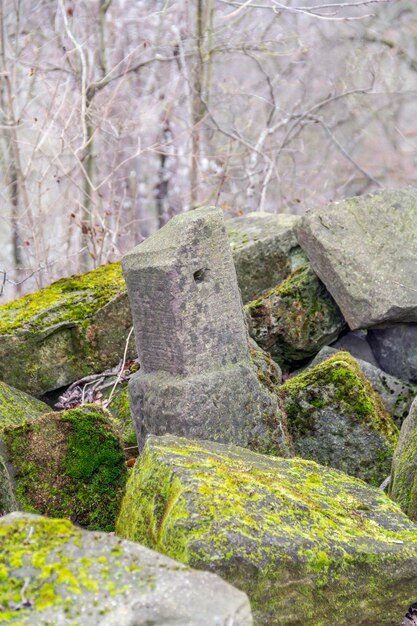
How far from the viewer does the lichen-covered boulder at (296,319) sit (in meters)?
5.51

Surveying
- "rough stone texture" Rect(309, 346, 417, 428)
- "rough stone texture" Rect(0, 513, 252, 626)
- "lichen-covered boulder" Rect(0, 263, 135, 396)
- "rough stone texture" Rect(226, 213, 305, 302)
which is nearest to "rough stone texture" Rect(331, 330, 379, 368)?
"rough stone texture" Rect(309, 346, 417, 428)

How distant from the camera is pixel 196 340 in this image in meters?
3.92

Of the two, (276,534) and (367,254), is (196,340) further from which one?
(367,254)

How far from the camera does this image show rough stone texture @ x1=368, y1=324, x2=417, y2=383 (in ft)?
18.1

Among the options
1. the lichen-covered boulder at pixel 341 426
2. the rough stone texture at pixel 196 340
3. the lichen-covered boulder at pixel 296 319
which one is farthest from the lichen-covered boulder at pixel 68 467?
the lichen-covered boulder at pixel 296 319

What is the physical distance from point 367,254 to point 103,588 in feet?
12.5

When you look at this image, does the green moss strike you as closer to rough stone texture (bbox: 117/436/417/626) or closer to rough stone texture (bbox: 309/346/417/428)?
rough stone texture (bbox: 309/346/417/428)

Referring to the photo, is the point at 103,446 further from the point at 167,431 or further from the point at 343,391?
the point at 343,391

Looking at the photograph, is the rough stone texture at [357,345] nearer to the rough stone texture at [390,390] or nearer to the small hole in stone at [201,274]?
the rough stone texture at [390,390]

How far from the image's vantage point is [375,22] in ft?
49.8

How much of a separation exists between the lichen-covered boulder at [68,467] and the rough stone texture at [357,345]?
2.46 m

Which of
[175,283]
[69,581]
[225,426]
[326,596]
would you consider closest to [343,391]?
[225,426]

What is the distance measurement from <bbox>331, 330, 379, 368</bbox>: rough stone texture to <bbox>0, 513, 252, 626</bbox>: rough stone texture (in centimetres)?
382

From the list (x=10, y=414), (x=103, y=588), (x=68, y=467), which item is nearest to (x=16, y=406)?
(x=10, y=414)
